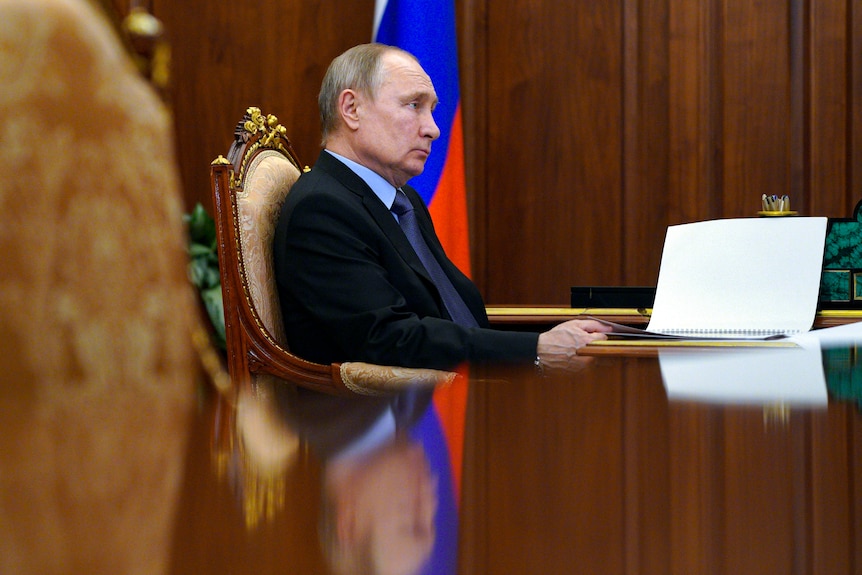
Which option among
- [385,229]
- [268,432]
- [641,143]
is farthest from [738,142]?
[268,432]

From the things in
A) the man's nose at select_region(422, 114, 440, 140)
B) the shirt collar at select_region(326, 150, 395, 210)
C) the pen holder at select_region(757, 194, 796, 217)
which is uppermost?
the man's nose at select_region(422, 114, 440, 140)

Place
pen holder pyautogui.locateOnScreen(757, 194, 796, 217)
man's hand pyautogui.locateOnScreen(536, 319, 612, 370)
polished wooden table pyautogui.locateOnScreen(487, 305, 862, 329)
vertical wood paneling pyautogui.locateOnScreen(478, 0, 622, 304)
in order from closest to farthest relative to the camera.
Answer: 1. man's hand pyautogui.locateOnScreen(536, 319, 612, 370)
2. polished wooden table pyautogui.locateOnScreen(487, 305, 862, 329)
3. pen holder pyautogui.locateOnScreen(757, 194, 796, 217)
4. vertical wood paneling pyautogui.locateOnScreen(478, 0, 622, 304)

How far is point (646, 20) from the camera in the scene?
3.71m

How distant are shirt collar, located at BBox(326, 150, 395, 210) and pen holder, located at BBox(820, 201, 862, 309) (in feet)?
3.64

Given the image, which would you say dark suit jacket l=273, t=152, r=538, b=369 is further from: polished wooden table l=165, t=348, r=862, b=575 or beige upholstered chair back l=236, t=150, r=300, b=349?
polished wooden table l=165, t=348, r=862, b=575

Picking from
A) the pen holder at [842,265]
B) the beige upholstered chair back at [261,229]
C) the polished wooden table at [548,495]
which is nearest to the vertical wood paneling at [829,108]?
the pen holder at [842,265]

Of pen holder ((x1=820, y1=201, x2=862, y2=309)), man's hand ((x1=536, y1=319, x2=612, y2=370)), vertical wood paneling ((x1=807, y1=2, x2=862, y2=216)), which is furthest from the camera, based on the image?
vertical wood paneling ((x1=807, y1=2, x2=862, y2=216))

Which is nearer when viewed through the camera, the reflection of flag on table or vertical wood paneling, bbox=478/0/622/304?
the reflection of flag on table

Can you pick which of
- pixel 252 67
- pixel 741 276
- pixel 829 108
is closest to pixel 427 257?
pixel 741 276

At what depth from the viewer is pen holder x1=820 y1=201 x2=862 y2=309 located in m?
2.21

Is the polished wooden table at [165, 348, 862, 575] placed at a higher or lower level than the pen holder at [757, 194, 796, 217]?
lower

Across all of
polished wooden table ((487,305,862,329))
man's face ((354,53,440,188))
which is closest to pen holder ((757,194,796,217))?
polished wooden table ((487,305,862,329))

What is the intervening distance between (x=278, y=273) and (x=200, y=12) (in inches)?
85.2

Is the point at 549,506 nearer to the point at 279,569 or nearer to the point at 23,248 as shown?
the point at 279,569
